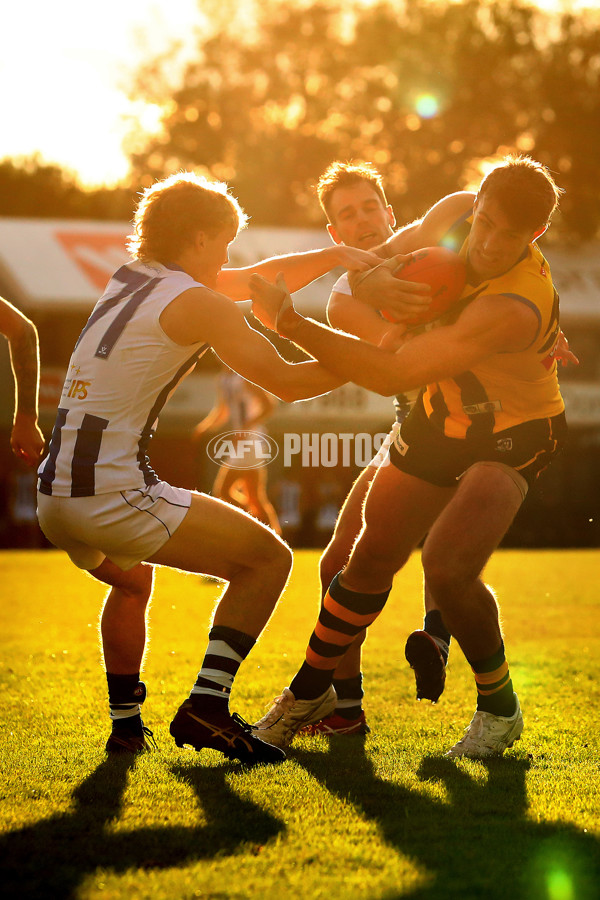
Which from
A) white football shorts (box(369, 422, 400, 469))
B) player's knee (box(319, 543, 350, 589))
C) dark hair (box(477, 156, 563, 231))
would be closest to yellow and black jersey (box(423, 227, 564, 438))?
dark hair (box(477, 156, 563, 231))

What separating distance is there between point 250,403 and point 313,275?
7863 mm

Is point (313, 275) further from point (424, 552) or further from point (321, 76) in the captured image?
point (321, 76)

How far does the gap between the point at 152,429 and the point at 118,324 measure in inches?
16.8

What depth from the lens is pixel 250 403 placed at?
13.4 m

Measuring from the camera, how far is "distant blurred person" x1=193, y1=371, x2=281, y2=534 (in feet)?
40.5

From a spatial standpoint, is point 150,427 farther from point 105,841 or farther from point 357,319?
point 105,841

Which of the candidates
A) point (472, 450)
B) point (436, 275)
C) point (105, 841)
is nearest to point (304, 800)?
point (105, 841)

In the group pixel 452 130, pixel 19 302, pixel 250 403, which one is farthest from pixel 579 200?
pixel 250 403

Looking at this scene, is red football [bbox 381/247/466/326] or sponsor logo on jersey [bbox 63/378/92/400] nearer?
sponsor logo on jersey [bbox 63/378/92/400]

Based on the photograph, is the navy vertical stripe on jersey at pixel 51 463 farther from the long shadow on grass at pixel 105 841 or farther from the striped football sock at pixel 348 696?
the striped football sock at pixel 348 696

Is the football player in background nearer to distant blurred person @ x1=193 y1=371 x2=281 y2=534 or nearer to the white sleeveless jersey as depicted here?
the white sleeveless jersey

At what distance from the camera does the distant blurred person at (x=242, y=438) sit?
12.4m

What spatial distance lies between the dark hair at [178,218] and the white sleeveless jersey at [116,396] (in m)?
0.23

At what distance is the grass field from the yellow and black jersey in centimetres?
139
